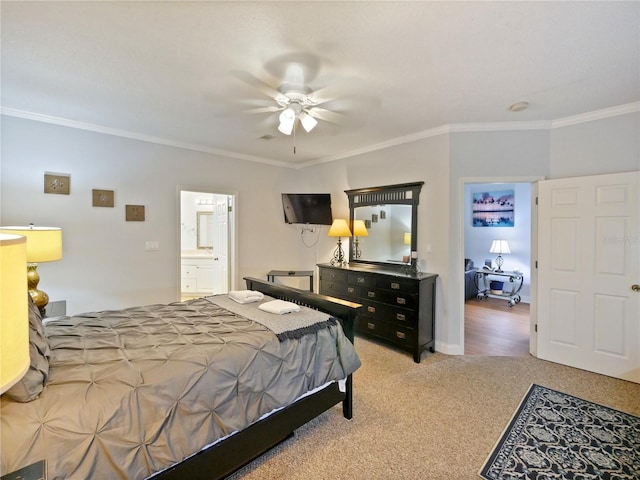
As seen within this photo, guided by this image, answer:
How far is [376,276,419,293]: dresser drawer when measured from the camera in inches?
133

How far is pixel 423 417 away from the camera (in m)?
2.36

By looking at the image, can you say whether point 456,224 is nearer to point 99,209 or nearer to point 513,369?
point 513,369

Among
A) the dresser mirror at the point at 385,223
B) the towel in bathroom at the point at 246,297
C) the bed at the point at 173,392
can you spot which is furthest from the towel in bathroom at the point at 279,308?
the dresser mirror at the point at 385,223

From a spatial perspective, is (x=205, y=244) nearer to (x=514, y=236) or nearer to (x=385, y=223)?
(x=385, y=223)

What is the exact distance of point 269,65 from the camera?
7.29 ft

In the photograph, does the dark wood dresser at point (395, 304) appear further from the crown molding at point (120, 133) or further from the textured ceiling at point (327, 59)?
the crown molding at point (120, 133)

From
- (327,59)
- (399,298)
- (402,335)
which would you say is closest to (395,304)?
(399,298)

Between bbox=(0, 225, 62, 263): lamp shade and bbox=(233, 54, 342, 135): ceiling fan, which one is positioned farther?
bbox=(0, 225, 62, 263): lamp shade

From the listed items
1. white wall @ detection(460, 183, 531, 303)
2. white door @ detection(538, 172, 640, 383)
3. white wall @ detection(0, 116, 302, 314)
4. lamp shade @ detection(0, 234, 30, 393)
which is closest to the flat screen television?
white wall @ detection(0, 116, 302, 314)

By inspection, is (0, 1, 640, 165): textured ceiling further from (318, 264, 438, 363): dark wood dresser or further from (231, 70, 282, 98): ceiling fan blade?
(318, 264, 438, 363): dark wood dresser

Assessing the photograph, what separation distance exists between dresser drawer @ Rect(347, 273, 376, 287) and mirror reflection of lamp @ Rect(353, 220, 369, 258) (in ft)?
1.96

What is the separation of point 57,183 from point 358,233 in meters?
3.68

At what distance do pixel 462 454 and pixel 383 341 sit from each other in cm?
178

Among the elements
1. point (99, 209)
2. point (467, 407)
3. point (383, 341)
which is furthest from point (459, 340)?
point (99, 209)
